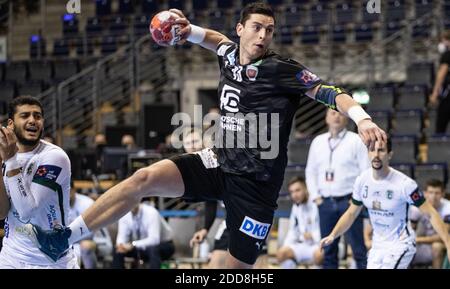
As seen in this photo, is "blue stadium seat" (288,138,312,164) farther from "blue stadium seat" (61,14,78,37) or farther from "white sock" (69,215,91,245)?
"white sock" (69,215,91,245)

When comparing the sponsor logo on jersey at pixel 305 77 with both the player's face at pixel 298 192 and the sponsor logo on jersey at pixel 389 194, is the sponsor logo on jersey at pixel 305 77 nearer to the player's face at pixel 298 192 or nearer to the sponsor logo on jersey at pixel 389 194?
the sponsor logo on jersey at pixel 389 194

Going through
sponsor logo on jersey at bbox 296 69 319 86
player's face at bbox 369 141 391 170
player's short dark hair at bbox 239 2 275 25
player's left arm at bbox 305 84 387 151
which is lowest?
player's face at bbox 369 141 391 170

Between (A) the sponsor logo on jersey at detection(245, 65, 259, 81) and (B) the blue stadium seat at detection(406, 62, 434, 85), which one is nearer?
(A) the sponsor logo on jersey at detection(245, 65, 259, 81)

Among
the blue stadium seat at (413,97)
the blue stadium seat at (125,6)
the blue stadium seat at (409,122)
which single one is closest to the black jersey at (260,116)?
the blue stadium seat at (409,122)

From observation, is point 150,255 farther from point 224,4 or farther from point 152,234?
point 224,4

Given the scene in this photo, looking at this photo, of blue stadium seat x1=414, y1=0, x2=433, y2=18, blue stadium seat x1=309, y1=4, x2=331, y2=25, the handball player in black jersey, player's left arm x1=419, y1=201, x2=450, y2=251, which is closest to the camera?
the handball player in black jersey

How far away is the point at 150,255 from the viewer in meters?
11.6

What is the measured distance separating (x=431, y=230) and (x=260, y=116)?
5.38m

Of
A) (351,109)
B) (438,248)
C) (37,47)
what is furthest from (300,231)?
(37,47)

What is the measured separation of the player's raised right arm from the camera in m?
6.91

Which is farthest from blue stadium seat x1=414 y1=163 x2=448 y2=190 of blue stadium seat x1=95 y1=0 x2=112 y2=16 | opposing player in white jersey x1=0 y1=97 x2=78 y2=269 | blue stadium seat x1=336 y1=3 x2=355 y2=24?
blue stadium seat x1=95 y1=0 x2=112 y2=16

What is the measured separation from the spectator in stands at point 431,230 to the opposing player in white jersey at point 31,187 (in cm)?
564

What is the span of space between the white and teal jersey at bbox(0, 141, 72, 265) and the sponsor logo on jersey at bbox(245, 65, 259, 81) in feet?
5.10
